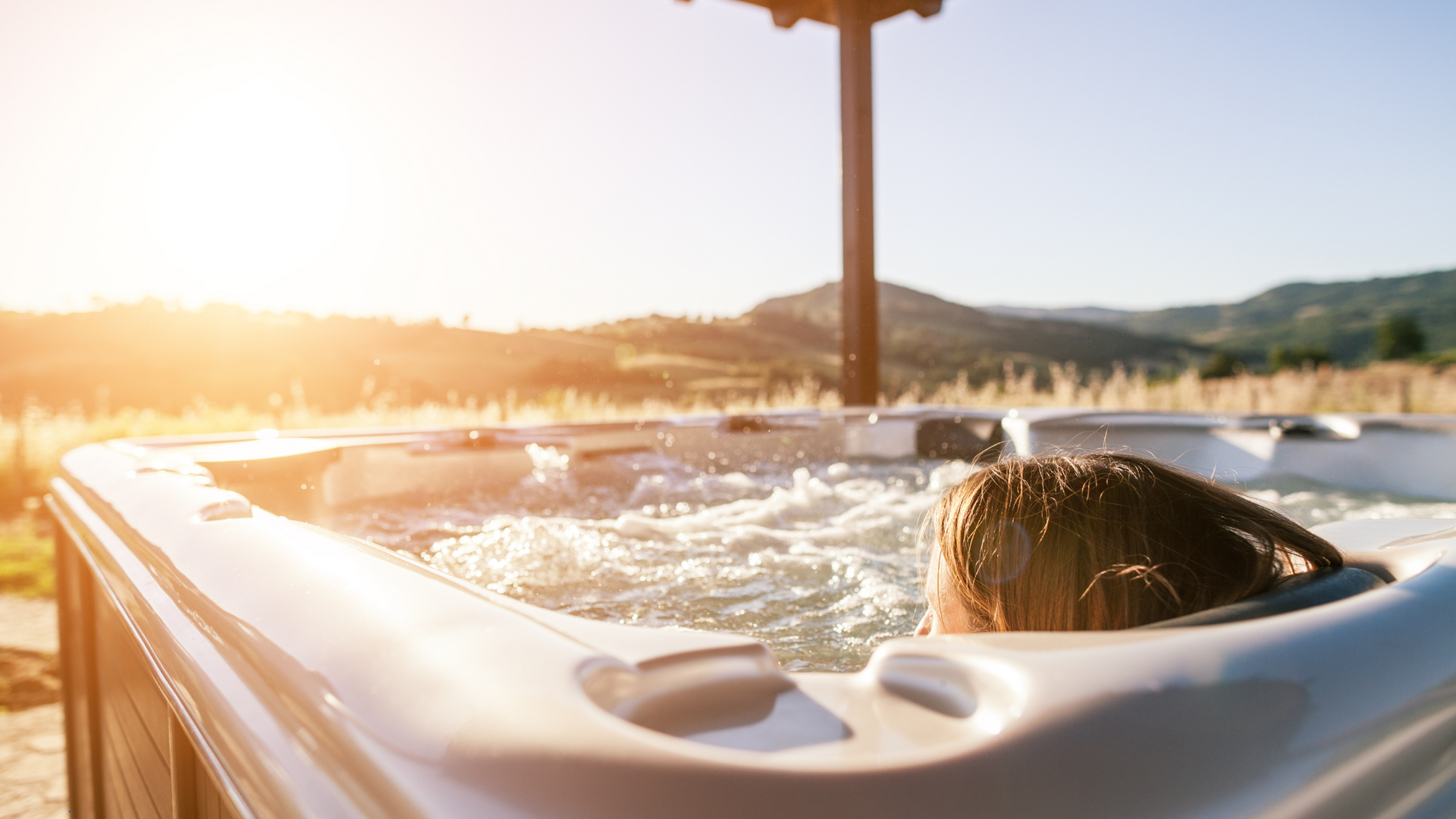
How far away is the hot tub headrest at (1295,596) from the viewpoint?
Answer: 451 mm

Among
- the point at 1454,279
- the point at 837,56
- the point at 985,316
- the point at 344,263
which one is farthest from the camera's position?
the point at 985,316

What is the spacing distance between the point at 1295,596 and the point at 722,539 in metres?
1.37

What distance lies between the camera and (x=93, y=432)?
440 centimetres

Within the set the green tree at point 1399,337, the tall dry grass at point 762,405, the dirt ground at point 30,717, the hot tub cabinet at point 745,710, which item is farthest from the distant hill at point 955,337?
the hot tub cabinet at point 745,710

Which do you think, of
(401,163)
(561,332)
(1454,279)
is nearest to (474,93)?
(401,163)

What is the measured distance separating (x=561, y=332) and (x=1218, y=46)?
11145mm

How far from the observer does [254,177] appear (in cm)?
534

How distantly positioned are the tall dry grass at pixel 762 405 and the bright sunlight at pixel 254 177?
1.26 m

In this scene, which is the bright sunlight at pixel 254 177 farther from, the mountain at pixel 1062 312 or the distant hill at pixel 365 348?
the mountain at pixel 1062 312

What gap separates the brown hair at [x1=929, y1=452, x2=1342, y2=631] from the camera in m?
0.61

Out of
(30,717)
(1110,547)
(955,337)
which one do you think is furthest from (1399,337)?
(30,717)

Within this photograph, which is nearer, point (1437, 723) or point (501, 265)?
point (1437, 723)

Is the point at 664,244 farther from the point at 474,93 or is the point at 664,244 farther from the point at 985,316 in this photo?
the point at 985,316

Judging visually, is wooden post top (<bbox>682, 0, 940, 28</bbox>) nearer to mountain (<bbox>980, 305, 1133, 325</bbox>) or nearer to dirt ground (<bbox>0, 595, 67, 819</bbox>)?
dirt ground (<bbox>0, 595, 67, 819</bbox>)
